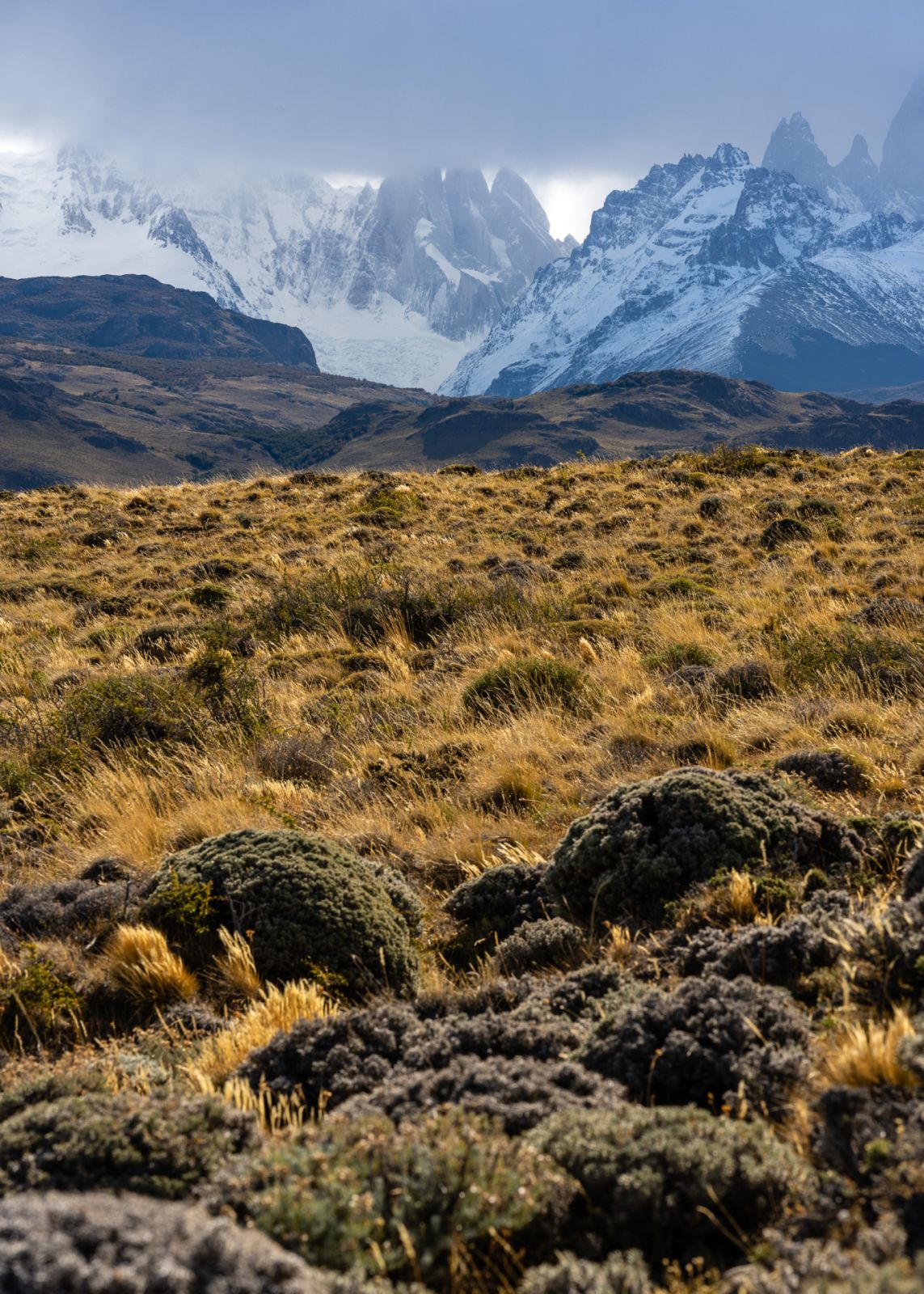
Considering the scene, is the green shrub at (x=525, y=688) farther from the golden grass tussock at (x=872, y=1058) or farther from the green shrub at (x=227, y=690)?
the golden grass tussock at (x=872, y=1058)

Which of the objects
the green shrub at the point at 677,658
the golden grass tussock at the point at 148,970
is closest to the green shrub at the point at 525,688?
the green shrub at the point at 677,658

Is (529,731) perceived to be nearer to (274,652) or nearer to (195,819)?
(195,819)

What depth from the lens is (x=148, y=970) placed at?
4121mm

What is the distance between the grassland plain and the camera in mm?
2307

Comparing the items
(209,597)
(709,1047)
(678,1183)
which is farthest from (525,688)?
(209,597)

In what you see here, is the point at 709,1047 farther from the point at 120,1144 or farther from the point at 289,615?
the point at 289,615

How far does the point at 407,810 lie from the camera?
6152 mm

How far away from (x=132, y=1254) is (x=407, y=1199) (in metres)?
0.75

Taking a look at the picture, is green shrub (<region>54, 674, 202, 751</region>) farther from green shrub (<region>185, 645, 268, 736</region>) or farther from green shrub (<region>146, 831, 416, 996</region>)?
green shrub (<region>146, 831, 416, 996</region>)

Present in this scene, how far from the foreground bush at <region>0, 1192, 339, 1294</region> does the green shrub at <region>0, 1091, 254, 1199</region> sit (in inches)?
24.3

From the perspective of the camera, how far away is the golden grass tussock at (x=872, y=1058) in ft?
8.30

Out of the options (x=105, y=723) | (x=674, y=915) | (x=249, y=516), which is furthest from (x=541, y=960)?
(x=249, y=516)

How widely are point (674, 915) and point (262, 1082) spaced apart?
6.67 feet

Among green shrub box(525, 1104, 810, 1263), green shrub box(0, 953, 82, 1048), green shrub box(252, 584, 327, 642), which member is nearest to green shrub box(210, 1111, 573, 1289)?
green shrub box(525, 1104, 810, 1263)
